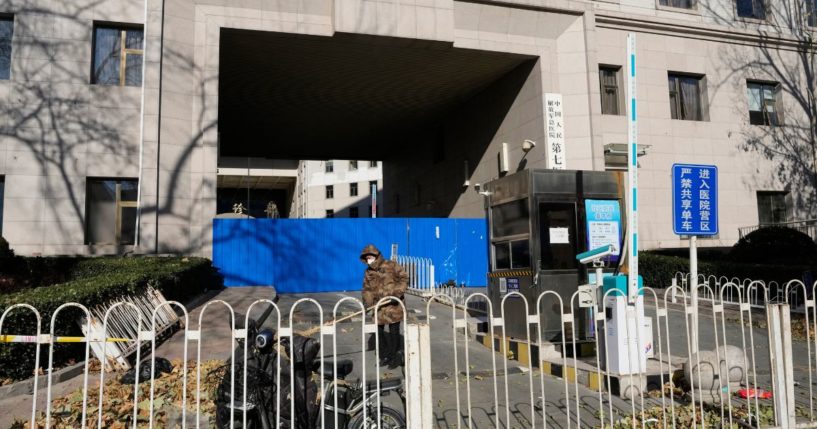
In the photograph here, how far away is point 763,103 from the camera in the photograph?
64.9ft

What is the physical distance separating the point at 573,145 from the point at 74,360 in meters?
14.4

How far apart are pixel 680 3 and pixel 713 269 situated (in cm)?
1117

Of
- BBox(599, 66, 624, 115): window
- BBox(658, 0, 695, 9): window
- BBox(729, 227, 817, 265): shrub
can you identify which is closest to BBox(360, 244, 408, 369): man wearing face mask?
BBox(729, 227, 817, 265): shrub

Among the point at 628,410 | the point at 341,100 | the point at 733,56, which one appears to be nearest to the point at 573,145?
the point at 733,56

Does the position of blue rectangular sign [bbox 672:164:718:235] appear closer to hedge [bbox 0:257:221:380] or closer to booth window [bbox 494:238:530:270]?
booth window [bbox 494:238:530:270]

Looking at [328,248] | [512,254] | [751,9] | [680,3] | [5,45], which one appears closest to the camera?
[512,254]

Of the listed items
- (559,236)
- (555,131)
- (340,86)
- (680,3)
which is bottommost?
(559,236)

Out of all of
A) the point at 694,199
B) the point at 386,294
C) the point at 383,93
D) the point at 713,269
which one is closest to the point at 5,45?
the point at 383,93

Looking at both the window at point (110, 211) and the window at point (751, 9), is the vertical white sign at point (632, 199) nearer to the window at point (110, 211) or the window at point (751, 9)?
the window at point (110, 211)

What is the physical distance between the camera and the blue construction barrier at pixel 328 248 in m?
16.0

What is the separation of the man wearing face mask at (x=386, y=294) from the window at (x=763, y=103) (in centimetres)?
1864

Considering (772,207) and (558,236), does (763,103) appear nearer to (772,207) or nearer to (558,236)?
(772,207)

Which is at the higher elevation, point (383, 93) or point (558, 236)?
point (383, 93)

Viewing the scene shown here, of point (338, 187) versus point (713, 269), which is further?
point (338, 187)
